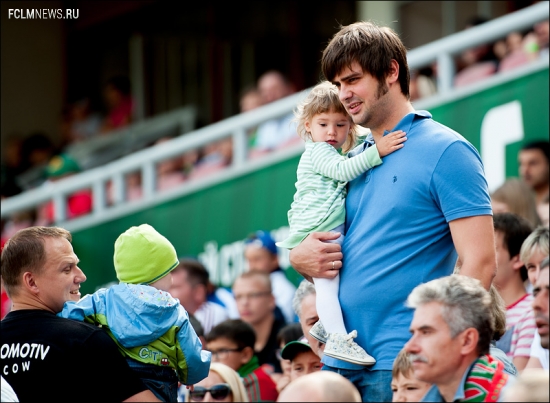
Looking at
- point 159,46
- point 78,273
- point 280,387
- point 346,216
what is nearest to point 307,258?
point 346,216

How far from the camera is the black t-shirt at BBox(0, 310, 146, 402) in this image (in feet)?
14.0

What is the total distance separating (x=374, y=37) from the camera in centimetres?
423

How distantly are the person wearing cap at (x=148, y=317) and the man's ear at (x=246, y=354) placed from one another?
2264 mm

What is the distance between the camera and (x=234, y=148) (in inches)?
415

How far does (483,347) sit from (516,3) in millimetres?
7980

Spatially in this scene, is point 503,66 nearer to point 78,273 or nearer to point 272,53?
point 78,273

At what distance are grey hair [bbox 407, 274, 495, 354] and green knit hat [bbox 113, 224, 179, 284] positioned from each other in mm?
1293

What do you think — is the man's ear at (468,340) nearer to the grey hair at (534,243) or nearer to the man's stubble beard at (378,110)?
the man's stubble beard at (378,110)

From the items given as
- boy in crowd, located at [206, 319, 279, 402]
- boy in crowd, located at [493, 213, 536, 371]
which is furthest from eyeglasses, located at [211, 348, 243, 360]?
boy in crowd, located at [493, 213, 536, 371]

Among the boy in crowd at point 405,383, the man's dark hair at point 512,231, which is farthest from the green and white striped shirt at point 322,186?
the man's dark hair at point 512,231

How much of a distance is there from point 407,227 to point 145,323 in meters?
1.15

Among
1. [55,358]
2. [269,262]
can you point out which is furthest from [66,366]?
[269,262]

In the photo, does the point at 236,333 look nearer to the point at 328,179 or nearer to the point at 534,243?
the point at 534,243

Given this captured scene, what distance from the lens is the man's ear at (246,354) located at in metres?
6.93
